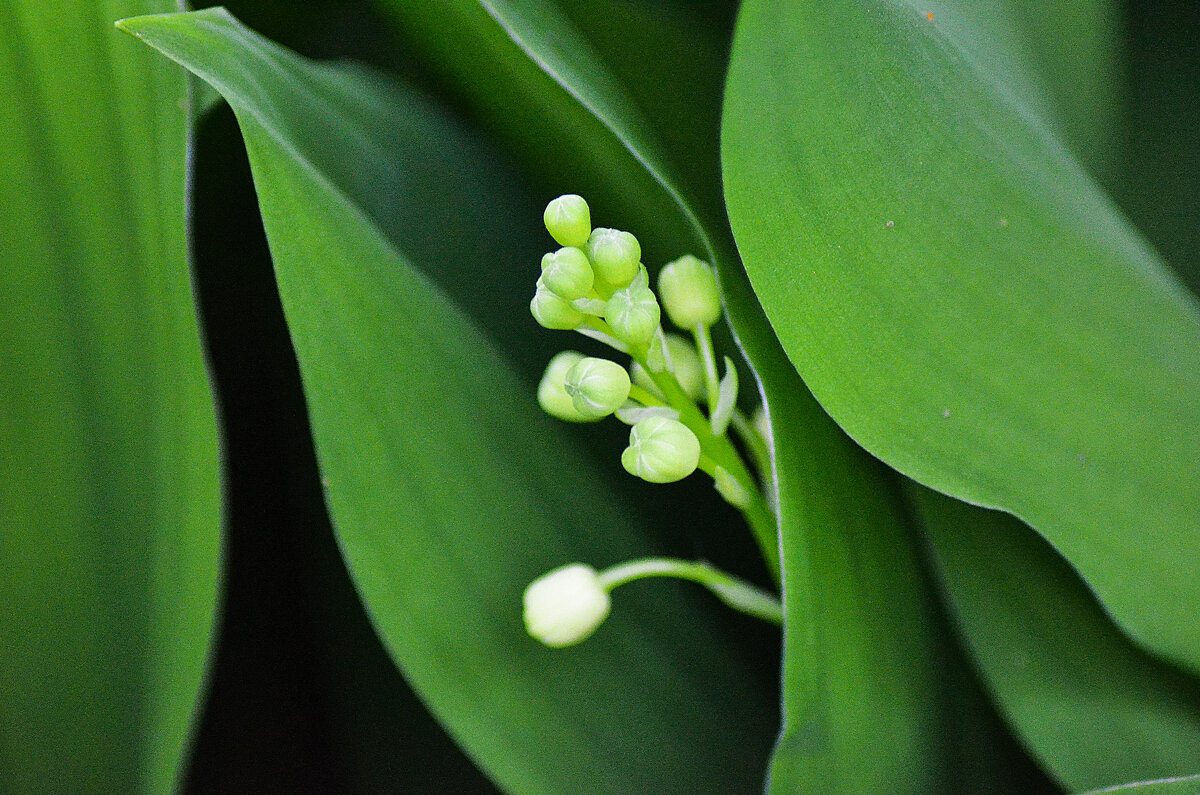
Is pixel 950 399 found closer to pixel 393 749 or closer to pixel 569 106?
pixel 569 106

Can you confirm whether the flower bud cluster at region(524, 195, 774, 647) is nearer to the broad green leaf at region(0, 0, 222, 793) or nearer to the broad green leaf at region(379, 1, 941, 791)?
the broad green leaf at region(379, 1, 941, 791)

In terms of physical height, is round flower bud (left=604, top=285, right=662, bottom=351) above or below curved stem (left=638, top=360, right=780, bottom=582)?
above

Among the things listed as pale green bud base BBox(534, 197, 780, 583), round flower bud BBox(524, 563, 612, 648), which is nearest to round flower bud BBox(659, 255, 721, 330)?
pale green bud base BBox(534, 197, 780, 583)

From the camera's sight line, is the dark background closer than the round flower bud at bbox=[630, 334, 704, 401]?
No

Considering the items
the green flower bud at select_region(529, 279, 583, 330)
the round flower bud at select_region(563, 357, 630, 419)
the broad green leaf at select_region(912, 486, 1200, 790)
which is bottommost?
the broad green leaf at select_region(912, 486, 1200, 790)

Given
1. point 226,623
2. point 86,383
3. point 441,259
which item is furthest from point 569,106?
point 226,623

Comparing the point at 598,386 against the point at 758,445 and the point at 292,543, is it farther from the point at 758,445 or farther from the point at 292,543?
the point at 292,543
